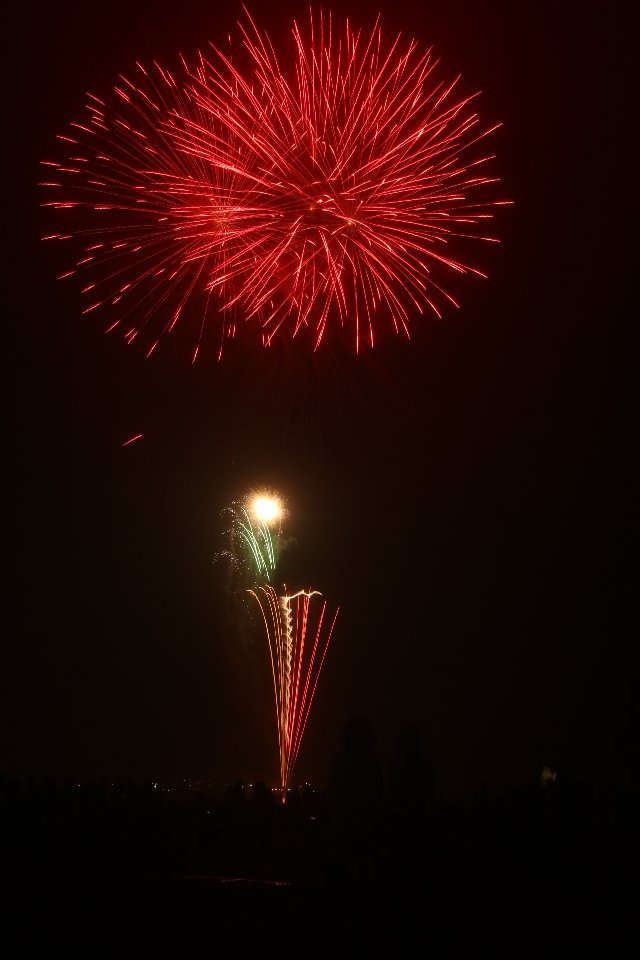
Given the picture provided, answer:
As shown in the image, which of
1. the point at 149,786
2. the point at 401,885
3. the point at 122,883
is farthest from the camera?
the point at 149,786

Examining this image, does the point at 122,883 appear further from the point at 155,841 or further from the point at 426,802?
the point at 426,802

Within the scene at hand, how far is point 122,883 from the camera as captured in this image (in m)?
8.95

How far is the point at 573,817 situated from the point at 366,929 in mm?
3442

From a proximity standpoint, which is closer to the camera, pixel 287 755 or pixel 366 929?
pixel 366 929

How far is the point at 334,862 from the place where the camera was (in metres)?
7.62

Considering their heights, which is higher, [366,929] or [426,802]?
[426,802]

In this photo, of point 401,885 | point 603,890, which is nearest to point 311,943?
point 401,885

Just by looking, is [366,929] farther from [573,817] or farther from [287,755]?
[287,755]

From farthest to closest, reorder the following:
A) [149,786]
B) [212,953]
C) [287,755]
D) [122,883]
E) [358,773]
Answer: [287,755], [149,786], [122,883], [358,773], [212,953]

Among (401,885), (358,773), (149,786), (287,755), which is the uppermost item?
(287,755)

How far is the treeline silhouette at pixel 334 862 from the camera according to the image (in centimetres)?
758

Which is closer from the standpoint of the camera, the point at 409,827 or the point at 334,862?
the point at 334,862

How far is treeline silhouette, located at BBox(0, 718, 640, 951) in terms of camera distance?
7582 millimetres

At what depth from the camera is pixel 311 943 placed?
7.53m
